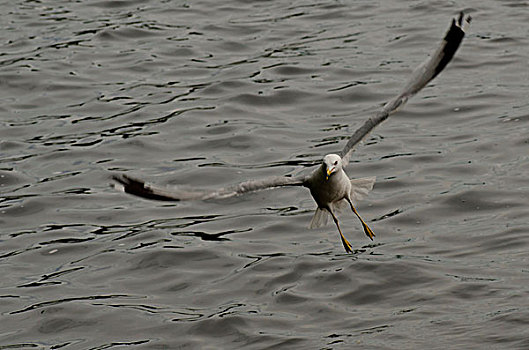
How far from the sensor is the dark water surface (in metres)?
9.40

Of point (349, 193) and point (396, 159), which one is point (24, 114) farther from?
point (349, 193)

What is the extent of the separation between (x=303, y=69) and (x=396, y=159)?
360 cm

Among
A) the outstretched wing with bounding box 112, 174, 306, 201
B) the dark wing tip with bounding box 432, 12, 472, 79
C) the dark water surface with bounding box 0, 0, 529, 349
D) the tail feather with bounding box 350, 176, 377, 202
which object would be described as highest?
the dark wing tip with bounding box 432, 12, 472, 79

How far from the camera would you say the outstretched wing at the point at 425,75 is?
8.43 meters

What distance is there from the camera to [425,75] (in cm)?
870

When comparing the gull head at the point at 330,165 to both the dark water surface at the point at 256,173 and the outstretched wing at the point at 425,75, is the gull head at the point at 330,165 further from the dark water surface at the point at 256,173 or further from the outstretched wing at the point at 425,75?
the dark water surface at the point at 256,173

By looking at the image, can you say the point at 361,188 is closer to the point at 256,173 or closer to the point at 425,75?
the point at 425,75

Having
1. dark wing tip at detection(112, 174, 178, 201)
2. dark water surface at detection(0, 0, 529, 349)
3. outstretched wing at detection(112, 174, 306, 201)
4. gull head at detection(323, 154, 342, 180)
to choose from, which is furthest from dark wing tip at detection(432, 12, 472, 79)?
dark wing tip at detection(112, 174, 178, 201)

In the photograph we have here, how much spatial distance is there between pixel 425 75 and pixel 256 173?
3869 millimetres

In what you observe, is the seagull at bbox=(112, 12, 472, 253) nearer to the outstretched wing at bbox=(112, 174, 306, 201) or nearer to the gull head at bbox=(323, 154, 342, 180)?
the gull head at bbox=(323, 154, 342, 180)

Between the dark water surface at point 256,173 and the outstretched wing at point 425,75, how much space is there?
154cm

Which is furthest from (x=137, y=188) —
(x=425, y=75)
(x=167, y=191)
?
(x=425, y=75)

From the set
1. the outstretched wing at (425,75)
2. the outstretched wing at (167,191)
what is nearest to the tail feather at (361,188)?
the outstretched wing at (425,75)

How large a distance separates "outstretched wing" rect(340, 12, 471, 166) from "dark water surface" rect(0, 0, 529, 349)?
1.54 meters
